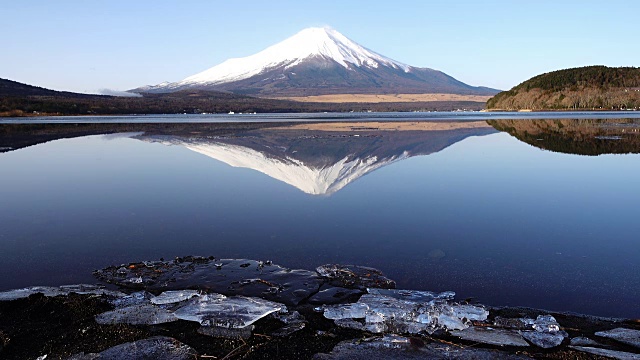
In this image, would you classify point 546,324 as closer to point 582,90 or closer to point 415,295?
point 415,295

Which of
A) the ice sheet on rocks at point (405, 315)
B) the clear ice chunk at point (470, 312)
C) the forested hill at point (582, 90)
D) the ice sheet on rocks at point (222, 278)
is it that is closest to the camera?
the ice sheet on rocks at point (405, 315)

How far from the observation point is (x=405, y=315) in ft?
15.1

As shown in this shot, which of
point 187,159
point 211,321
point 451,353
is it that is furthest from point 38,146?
point 451,353

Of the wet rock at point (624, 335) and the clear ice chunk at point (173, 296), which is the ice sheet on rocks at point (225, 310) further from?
the wet rock at point (624, 335)

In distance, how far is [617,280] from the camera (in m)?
5.59

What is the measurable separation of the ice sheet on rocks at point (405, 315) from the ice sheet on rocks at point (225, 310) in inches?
25.3

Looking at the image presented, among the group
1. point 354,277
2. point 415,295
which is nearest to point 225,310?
point 354,277

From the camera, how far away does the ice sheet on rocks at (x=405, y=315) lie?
4.47 meters

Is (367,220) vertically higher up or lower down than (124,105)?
lower down

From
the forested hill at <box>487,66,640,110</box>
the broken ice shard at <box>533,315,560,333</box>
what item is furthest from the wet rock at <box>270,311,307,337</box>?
the forested hill at <box>487,66,640,110</box>

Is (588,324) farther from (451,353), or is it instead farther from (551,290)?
(451,353)

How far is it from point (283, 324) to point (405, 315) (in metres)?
1.14

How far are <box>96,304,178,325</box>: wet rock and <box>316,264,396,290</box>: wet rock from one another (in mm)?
1859

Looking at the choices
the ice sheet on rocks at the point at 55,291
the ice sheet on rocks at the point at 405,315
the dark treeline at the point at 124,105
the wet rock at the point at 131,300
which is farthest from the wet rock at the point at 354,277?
the dark treeline at the point at 124,105
